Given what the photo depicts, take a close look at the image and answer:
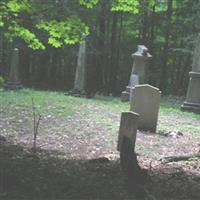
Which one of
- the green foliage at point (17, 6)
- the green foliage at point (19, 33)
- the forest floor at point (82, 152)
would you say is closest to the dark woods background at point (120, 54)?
the forest floor at point (82, 152)

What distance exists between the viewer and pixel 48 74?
3025 cm

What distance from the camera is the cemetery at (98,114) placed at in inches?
212

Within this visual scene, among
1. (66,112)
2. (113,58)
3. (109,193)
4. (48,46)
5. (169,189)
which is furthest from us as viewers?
(113,58)

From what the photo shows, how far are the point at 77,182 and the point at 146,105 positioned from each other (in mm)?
6991

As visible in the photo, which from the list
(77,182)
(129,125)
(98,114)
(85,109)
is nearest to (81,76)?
(85,109)

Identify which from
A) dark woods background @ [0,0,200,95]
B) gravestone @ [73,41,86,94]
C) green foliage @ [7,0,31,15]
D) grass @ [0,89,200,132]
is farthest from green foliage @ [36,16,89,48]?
dark woods background @ [0,0,200,95]

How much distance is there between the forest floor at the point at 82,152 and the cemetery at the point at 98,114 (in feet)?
0.06

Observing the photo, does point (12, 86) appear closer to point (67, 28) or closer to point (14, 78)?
point (14, 78)

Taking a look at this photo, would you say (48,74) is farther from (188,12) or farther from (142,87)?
(142,87)

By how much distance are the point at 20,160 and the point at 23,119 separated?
606cm

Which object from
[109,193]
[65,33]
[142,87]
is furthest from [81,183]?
[142,87]

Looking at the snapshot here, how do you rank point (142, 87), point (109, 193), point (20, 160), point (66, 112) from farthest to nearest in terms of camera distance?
point (66, 112) → point (142, 87) → point (20, 160) → point (109, 193)

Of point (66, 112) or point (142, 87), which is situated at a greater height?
point (142, 87)

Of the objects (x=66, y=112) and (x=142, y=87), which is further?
A: (x=66, y=112)
